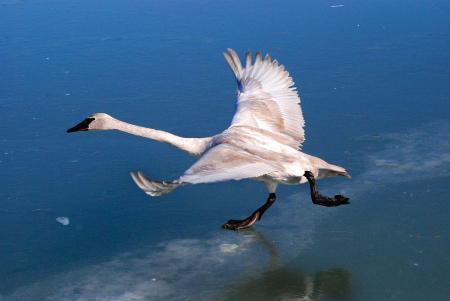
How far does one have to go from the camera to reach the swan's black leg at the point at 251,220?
24.6ft

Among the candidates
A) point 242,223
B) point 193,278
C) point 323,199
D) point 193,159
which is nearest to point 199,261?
point 193,278

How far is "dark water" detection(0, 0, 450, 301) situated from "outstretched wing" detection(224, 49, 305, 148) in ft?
1.79

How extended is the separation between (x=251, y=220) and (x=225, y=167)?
1.02 m

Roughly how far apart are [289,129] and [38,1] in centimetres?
957

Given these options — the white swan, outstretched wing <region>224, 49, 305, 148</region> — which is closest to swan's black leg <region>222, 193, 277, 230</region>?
the white swan

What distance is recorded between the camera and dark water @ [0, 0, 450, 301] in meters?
6.70

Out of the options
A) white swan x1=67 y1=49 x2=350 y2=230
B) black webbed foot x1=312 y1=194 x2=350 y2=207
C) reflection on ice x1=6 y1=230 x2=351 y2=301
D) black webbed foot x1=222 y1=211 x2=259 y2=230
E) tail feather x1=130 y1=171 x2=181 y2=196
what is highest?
white swan x1=67 y1=49 x2=350 y2=230

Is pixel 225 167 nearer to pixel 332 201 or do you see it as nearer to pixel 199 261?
pixel 199 261

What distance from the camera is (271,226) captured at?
25.0 feet

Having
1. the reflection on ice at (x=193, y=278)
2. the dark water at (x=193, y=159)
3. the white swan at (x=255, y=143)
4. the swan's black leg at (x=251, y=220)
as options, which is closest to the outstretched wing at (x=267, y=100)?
the white swan at (x=255, y=143)

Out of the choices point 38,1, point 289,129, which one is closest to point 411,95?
point 289,129

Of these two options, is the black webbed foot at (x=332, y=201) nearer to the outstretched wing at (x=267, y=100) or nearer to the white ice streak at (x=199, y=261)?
the white ice streak at (x=199, y=261)

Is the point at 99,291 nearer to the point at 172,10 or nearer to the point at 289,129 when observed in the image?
the point at 289,129

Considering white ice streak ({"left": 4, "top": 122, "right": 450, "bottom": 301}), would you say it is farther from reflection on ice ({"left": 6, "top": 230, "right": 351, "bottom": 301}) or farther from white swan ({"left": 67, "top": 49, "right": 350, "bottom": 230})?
white swan ({"left": 67, "top": 49, "right": 350, "bottom": 230})
